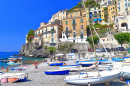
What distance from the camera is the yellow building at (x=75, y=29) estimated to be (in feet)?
157

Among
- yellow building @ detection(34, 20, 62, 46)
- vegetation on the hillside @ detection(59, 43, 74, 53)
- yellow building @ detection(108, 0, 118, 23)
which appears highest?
yellow building @ detection(108, 0, 118, 23)

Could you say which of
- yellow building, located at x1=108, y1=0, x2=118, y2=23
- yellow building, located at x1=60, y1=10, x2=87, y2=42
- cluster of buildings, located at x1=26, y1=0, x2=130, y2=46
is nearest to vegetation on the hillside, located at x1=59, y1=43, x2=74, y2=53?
cluster of buildings, located at x1=26, y1=0, x2=130, y2=46

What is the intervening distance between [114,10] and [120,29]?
22.9 meters

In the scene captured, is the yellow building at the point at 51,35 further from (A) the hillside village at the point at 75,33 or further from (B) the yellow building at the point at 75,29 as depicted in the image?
(B) the yellow building at the point at 75,29

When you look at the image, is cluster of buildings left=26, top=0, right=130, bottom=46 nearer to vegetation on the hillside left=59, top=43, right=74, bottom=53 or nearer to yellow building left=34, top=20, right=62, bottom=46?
yellow building left=34, top=20, right=62, bottom=46

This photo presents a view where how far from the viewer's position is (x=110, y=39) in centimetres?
4134

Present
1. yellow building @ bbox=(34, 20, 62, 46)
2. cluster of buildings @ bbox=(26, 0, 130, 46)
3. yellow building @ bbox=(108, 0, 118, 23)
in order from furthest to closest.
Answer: yellow building @ bbox=(108, 0, 118, 23), yellow building @ bbox=(34, 20, 62, 46), cluster of buildings @ bbox=(26, 0, 130, 46)

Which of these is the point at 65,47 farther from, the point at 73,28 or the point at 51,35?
the point at 51,35

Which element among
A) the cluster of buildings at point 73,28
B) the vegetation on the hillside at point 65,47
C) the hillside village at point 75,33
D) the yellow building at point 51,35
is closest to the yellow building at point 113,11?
the hillside village at point 75,33

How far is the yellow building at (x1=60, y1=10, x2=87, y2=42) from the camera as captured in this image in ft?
157

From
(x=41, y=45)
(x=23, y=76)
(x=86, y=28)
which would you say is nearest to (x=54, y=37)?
(x=41, y=45)

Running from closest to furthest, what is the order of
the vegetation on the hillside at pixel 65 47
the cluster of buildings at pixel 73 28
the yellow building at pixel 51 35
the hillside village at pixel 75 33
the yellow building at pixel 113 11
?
the vegetation on the hillside at pixel 65 47 < the hillside village at pixel 75 33 < the cluster of buildings at pixel 73 28 < the yellow building at pixel 51 35 < the yellow building at pixel 113 11

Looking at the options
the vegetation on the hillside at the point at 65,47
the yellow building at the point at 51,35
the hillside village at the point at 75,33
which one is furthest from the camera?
the yellow building at the point at 51,35

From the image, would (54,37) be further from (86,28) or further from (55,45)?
(86,28)
